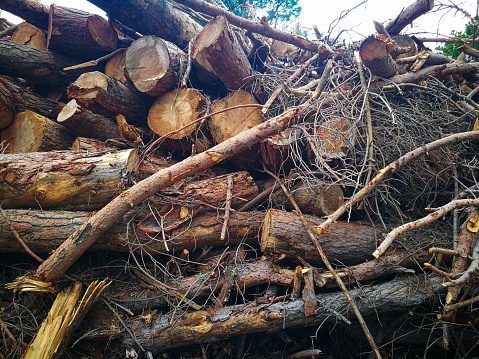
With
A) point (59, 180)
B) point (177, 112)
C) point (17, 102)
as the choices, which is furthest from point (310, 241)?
point (17, 102)

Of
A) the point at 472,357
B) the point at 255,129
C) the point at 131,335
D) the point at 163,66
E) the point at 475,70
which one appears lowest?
the point at 472,357

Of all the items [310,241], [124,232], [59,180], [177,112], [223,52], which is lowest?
[310,241]

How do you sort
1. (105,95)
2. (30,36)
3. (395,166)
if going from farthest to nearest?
(30,36)
(105,95)
(395,166)

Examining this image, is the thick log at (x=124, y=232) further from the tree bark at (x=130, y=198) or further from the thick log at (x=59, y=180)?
the tree bark at (x=130, y=198)

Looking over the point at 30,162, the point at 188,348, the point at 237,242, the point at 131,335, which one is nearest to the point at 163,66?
the point at 30,162

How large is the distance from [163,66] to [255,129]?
1.31 metres

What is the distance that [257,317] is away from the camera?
238cm

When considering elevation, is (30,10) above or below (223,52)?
above

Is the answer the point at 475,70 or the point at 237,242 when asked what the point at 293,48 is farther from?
the point at 237,242

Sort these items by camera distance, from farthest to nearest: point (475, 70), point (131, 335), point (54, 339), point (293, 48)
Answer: point (293, 48) → point (475, 70) → point (131, 335) → point (54, 339)

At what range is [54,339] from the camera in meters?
2.15

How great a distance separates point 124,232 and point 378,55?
10.0 feet

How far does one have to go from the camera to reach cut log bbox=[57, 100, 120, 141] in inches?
122

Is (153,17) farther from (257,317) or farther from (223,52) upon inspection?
(257,317)
